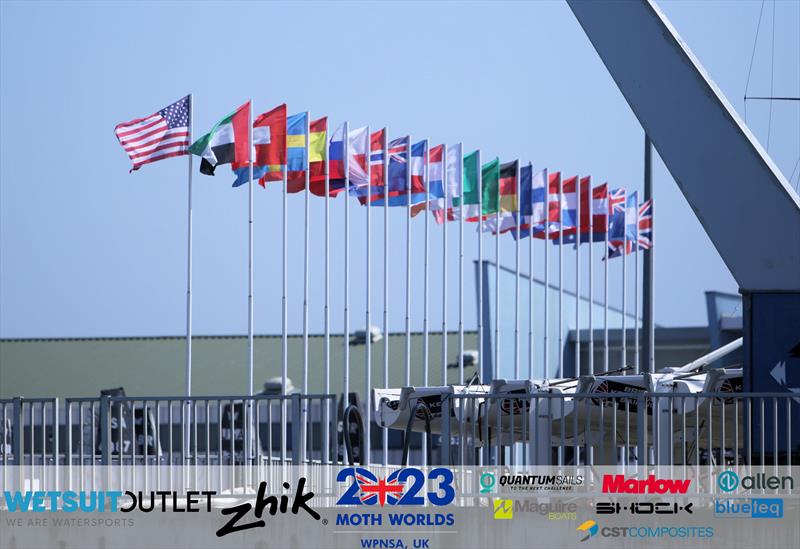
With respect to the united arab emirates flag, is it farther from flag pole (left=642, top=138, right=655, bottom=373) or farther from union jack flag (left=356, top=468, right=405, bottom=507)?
union jack flag (left=356, top=468, right=405, bottom=507)

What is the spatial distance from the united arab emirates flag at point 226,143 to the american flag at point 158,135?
Answer: 0.57 metres

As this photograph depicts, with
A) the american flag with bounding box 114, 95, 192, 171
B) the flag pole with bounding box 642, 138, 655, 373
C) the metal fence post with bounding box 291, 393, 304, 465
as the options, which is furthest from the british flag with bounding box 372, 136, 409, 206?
the metal fence post with bounding box 291, 393, 304, 465

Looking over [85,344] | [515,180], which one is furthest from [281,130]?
[85,344]

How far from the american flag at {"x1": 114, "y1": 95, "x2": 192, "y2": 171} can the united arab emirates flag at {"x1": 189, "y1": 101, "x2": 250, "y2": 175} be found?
57cm

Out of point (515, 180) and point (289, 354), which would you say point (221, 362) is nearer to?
point (289, 354)

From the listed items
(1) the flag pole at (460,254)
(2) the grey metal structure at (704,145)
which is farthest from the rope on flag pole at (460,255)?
(2) the grey metal structure at (704,145)

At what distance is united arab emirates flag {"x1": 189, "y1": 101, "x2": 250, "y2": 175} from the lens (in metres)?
27.8

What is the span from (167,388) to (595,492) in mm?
45853

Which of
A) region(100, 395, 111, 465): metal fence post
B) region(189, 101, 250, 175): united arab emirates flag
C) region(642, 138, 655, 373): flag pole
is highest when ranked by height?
region(189, 101, 250, 175): united arab emirates flag

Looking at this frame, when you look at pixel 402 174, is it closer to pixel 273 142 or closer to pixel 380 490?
pixel 273 142

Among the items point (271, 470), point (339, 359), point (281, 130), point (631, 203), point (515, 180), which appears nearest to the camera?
point (271, 470)

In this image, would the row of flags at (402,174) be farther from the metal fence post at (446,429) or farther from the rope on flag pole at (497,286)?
the metal fence post at (446,429)

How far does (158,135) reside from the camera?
2686cm

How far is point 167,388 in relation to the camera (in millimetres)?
56875
